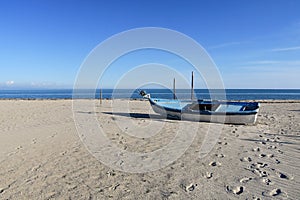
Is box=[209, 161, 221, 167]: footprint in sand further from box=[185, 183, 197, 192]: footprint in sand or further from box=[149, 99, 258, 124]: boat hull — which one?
box=[149, 99, 258, 124]: boat hull

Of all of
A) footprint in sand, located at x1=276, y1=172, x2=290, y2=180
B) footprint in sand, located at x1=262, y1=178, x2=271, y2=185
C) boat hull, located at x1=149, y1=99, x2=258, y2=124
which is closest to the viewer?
footprint in sand, located at x1=262, y1=178, x2=271, y2=185

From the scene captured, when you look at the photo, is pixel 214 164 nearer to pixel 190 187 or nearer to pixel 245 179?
pixel 245 179

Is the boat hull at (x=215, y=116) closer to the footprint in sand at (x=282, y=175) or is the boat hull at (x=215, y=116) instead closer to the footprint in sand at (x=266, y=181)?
the footprint in sand at (x=282, y=175)

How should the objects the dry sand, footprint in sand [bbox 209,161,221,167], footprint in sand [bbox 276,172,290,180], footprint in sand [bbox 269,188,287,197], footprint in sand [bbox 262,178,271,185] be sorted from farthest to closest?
footprint in sand [bbox 209,161,221,167] < footprint in sand [bbox 276,172,290,180] < footprint in sand [bbox 262,178,271,185] < the dry sand < footprint in sand [bbox 269,188,287,197]

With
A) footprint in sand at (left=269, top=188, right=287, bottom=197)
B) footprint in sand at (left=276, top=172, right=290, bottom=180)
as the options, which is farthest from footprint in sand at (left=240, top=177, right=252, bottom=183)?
footprint in sand at (left=276, top=172, right=290, bottom=180)

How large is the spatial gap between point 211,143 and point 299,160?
2.28m

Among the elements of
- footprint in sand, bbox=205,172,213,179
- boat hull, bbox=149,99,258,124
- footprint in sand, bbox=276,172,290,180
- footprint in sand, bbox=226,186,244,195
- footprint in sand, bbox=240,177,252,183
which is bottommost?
footprint in sand, bbox=205,172,213,179

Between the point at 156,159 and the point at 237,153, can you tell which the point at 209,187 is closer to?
the point at 156,159

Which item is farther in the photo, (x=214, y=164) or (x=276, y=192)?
(x=214, y=164)

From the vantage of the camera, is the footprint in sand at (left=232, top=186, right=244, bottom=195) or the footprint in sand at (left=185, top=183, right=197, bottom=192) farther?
the footprint in sand at (left=185, top=183, right=197, bottom=192)

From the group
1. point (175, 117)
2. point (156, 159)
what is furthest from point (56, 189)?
point (175, 117)

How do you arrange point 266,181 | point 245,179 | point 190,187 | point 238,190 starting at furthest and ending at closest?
point 245,179 < point 266,181 < point 190,187 < point 238,190

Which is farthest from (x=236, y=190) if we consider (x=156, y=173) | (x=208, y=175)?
(x=156, y=173)

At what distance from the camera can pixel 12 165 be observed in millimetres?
4895
